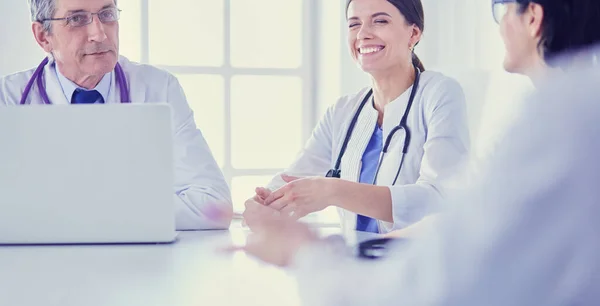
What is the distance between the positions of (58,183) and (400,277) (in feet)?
2.38

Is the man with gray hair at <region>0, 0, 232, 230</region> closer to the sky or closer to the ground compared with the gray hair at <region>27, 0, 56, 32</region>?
closer to the ground

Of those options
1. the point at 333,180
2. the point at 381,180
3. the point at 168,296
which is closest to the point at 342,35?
the point at 381,180

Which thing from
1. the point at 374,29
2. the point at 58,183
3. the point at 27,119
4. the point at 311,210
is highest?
the point at 374,29

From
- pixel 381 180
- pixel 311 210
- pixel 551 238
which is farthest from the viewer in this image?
pixel 381 180

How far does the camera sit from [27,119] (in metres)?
1.08

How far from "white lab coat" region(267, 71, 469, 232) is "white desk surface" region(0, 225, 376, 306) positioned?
2.43 ft

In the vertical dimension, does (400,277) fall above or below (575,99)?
below

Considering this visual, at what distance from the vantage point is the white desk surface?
746 mm

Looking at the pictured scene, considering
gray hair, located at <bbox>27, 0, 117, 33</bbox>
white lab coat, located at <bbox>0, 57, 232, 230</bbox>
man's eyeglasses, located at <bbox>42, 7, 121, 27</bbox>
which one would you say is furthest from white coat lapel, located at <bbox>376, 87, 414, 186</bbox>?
gray hair, located at <bbox>27, 0, 117, 33</bbox>

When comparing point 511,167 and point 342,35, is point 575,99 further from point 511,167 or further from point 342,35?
point 342,35

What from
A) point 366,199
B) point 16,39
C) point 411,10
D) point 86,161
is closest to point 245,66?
point 16,39

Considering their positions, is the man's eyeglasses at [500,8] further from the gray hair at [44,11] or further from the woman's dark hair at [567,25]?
the gray hair at [44,11]

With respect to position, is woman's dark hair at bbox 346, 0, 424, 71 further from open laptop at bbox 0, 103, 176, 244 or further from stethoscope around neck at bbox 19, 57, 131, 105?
open laptop at bbox 0, 103, 176, 244

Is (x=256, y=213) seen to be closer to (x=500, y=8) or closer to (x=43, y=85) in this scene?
(x=500, y=8)
